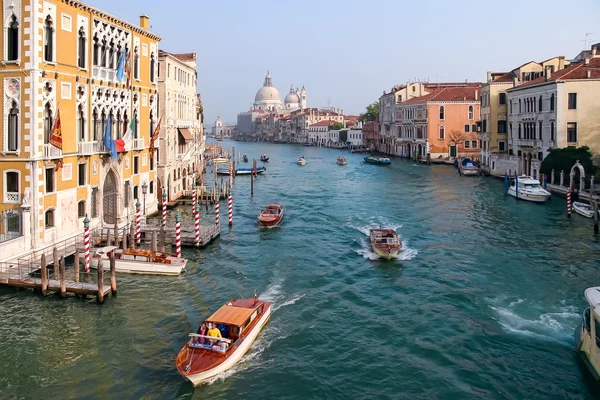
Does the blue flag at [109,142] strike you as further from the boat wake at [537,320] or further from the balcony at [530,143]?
the balcony at [530,143]

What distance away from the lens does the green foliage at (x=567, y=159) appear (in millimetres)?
29625

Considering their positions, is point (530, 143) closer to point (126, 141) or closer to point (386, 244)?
point (386, 244)

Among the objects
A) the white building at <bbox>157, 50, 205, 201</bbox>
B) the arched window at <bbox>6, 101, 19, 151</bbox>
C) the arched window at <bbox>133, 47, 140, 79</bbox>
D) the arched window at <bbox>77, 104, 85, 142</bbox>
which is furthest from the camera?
the white building at <bbox>157, 50, 205, 201</bbox>

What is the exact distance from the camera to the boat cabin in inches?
432

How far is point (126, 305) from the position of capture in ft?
46.3

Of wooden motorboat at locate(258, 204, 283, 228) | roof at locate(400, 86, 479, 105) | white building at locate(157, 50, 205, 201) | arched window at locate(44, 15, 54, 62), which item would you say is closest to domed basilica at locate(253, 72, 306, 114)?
roof at locate(400, 86, 479, 105)

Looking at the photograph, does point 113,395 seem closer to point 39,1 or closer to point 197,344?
point 197,344

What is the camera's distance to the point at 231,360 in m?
10.8

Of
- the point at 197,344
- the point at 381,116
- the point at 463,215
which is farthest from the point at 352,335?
the point at 381,116

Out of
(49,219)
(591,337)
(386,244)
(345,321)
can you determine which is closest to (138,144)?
(49,219)

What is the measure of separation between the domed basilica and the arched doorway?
514 feet

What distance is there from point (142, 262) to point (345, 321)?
633 cm

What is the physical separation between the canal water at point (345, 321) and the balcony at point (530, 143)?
12662mm

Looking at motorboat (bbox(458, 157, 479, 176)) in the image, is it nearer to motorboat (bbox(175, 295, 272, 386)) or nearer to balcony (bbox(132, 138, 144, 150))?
balcony (bbox(132, 138, 144, 150))
